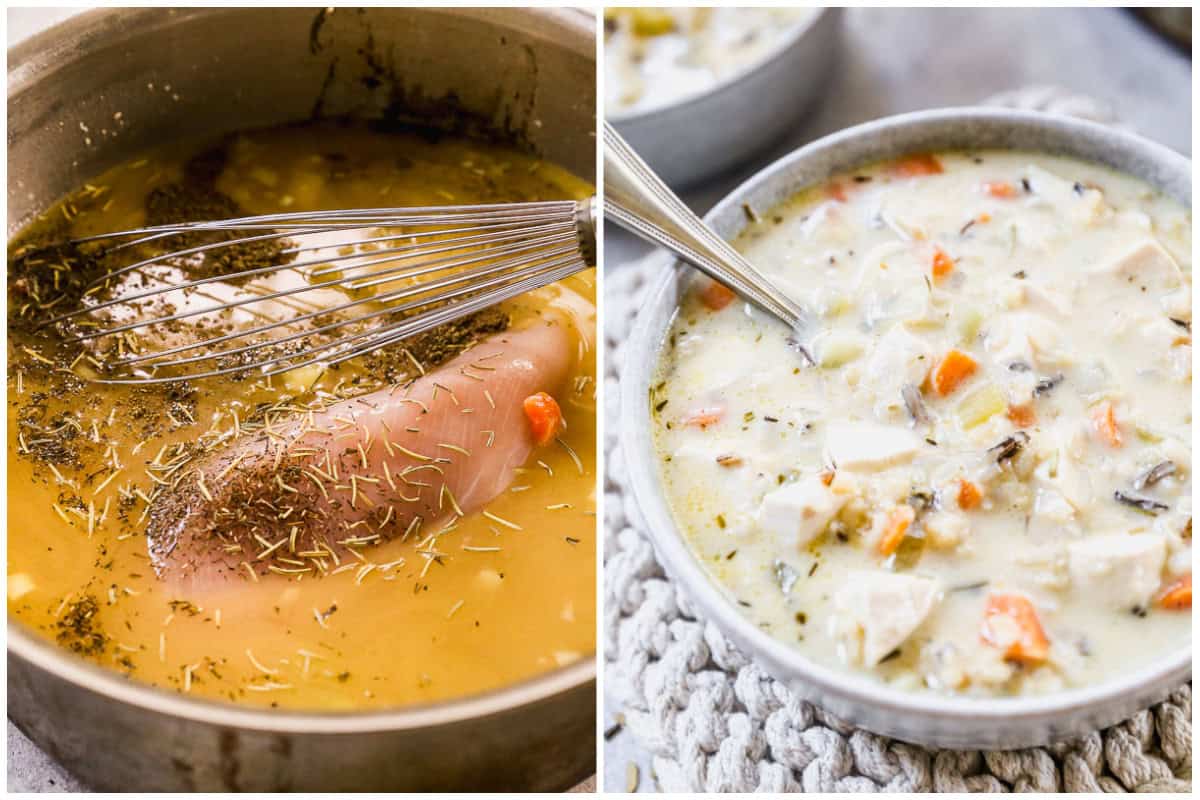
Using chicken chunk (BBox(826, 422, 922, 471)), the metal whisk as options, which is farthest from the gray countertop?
chicken chunk (BBox(826, 422, 922, 471))

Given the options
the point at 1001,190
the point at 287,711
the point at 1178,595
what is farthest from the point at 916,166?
the point at 287,711

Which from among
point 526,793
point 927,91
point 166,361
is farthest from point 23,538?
point 927,91

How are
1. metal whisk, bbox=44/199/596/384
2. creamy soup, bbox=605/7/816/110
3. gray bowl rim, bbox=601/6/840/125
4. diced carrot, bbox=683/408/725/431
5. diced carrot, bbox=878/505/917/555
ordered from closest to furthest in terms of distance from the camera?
diced carrot, bbox=878/505/917/555
diced carrot, bbox=683/408/725/431
metal whisk, bbox=44/199/596/384
gray bowl rim, bbox=601/6/840/125
creamy soup, bbox=605/7/816/110

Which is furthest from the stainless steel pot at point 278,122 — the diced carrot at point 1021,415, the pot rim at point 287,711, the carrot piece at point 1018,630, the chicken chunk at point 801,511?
the diced carrot at point 1021,415

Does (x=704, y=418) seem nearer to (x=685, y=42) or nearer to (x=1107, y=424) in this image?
(x=1107, y=424)

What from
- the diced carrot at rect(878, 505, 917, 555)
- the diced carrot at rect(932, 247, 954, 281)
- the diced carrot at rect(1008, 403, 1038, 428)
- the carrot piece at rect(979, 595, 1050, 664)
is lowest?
the carrot piece at rect(979, 595, 1050, 664)

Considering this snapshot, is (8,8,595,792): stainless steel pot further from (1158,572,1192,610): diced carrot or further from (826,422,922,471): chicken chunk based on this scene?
(1158,572,1192,610): diced carrot

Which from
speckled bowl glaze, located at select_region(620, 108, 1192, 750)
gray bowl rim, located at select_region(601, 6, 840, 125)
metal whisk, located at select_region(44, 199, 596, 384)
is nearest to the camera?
speckled bowl glaze, located at select_region(620, 108, 1192, 750)

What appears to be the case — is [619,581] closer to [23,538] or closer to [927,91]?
[23,538]
